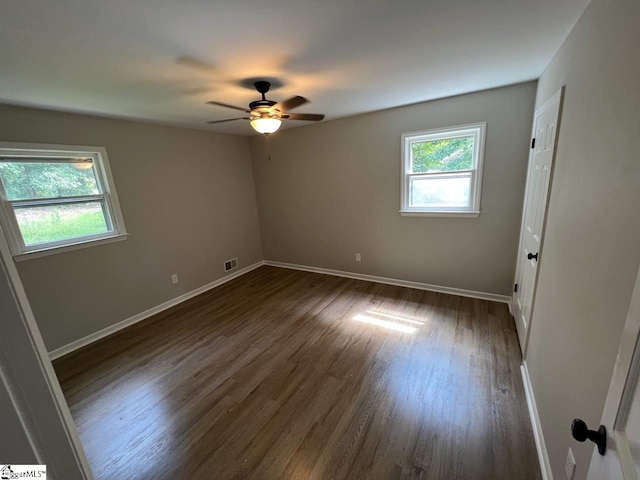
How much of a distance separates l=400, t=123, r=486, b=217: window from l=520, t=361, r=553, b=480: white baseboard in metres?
1.75

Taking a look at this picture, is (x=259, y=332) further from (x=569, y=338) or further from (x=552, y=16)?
(x=552, y=16)

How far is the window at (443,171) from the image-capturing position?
2961mm

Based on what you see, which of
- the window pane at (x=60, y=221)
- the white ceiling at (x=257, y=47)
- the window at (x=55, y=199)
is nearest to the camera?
the white ceiling at (x=257, y=47)

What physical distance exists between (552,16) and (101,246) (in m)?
4.15

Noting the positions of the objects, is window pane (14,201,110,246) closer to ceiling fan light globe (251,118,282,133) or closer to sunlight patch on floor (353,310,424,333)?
ceiling fan light globe (251,118,282,133)

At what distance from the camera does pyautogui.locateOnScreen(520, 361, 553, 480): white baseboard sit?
1385 mm

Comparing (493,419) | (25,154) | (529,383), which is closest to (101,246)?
(25,154)

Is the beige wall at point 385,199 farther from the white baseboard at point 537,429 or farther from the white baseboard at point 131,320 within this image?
the white baseboard at point 537,429

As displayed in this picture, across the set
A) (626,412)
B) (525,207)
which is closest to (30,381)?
(626,412)

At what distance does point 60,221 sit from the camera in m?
2.65

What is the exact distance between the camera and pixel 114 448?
5.52 feet

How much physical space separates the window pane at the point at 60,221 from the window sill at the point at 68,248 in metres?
0.11

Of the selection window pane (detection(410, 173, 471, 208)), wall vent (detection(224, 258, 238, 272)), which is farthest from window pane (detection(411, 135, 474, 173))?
wall vent (detection(224, 258, 238, 272))

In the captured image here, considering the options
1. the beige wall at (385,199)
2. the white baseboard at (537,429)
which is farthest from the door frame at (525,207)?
the white baseboard at (537,429)
